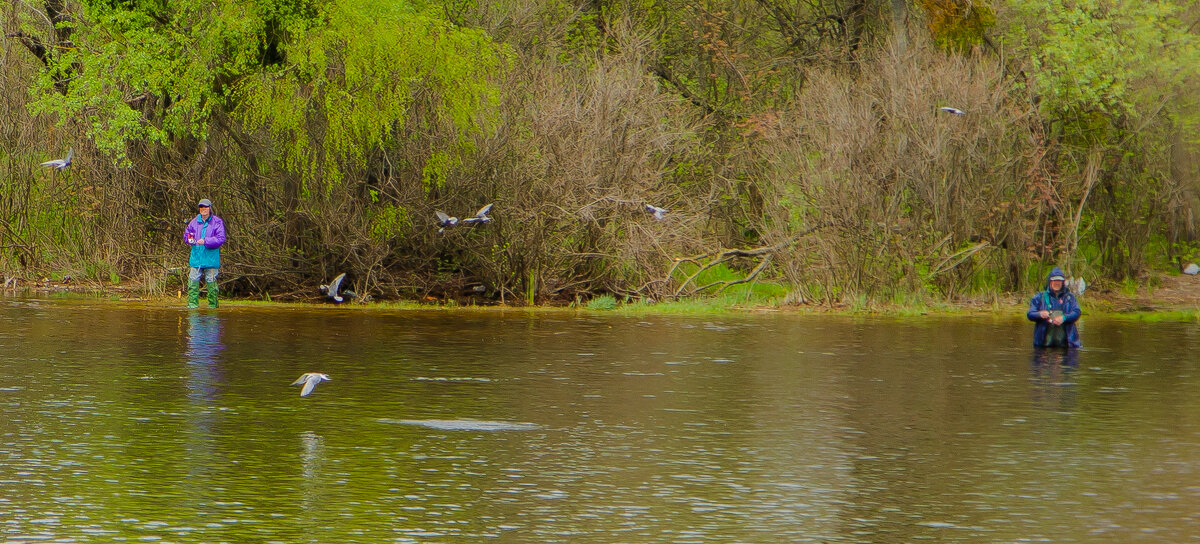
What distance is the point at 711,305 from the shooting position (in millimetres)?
24797

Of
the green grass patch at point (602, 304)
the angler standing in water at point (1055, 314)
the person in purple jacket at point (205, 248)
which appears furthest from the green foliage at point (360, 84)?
the angler standing in water at point (1055, 314)

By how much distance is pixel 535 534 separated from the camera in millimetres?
7590

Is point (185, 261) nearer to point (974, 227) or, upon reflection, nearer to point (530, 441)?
point (974, 227)

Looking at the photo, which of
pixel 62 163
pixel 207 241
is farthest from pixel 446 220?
pixel 62 163

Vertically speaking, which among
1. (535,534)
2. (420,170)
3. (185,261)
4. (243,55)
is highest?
(243,55)

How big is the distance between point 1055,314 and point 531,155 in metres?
9.73

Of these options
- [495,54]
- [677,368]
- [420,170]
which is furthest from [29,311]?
[677,368]

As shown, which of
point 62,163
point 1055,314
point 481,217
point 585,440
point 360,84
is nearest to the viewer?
point 585,440

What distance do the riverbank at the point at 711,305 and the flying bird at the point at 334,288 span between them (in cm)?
17

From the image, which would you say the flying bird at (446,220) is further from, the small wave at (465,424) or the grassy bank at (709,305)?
the small wave at (465,424)

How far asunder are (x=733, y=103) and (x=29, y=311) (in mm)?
17159

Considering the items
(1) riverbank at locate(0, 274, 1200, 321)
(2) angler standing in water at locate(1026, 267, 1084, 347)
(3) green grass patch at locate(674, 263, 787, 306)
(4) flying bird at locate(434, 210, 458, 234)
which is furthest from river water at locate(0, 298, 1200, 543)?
(3) green grass patch at locate(674, 263, 787, 306)

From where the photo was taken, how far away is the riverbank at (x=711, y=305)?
2425cm

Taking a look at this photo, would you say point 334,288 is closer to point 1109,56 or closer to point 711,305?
point 711,305
